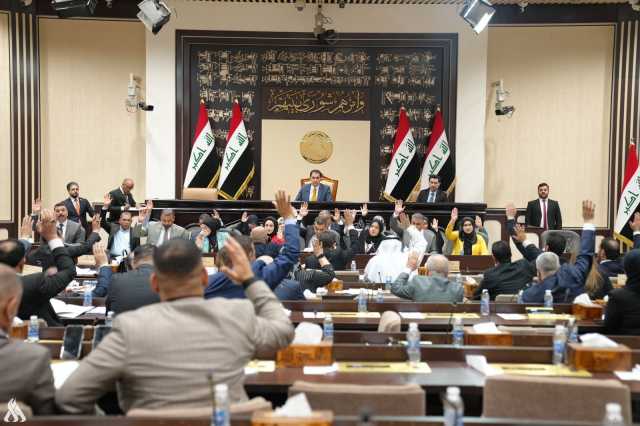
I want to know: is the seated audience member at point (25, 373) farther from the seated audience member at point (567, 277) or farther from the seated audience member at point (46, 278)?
the seated audience member at point (567, 277)

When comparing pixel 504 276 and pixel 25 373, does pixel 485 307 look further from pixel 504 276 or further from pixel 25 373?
pixel 25 373

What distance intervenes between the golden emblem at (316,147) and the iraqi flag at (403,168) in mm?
1266

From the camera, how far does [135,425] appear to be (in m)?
2.20

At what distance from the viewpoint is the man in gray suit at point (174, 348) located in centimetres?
220

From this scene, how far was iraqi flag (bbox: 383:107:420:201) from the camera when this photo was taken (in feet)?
42.2

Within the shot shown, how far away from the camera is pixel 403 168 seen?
42.3 ft

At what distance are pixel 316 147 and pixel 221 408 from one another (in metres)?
11.4

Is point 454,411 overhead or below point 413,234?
below

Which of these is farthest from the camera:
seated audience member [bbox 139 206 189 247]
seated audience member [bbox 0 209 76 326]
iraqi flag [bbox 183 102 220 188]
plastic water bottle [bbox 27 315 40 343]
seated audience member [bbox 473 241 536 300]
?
iraqi flag [bbox 183 102 220 188]

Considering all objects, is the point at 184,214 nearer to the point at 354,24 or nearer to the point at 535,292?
the point at 354,24

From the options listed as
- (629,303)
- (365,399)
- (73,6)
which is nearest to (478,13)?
(73,6)

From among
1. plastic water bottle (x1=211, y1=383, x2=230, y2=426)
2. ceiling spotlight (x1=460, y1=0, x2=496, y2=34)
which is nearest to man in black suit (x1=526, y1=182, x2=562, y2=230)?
ceiling spotlight (x1=460, y1=0, x2=496, y2=34)

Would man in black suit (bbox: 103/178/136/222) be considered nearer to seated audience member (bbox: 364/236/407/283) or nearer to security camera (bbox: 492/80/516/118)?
seated audience member (bbox: 364/236/407/283)

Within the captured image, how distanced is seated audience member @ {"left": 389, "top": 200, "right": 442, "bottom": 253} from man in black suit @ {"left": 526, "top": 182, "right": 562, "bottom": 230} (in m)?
2.72
